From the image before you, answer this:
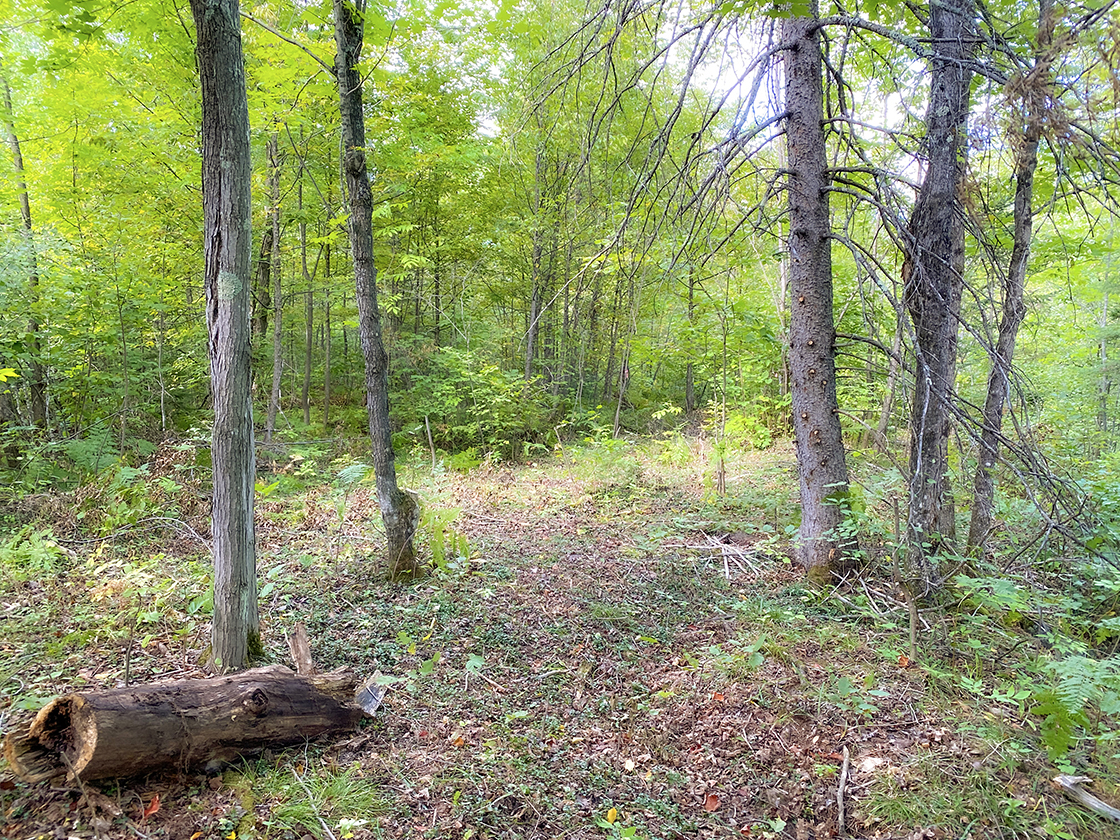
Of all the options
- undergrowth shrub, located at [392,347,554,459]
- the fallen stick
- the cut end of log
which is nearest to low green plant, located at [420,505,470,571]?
the cut end of log

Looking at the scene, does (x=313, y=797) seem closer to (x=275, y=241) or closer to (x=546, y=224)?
(x=275, y=241)

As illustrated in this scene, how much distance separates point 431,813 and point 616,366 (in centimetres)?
1409

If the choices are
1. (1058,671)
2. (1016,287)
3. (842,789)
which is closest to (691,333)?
(1016,287)

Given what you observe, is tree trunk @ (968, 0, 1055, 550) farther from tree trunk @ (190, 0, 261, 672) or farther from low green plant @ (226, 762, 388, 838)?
tree trunk @ (190, 0, 261, 672)

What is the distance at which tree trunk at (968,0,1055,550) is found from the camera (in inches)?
73.2

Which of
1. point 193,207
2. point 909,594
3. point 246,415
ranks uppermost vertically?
point 193,207

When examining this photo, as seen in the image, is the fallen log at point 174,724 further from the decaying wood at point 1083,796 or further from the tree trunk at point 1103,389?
the tree trunk at point 1103,389

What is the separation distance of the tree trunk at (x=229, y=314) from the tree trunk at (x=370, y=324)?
1.55m

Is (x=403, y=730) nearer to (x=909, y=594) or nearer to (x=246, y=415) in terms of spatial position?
(x=246, y=415)

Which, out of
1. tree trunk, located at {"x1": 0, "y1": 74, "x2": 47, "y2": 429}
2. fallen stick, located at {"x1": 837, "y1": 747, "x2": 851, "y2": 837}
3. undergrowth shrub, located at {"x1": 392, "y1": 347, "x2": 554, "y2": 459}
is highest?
tree trunk, located at {"x1": 0, "y1": 74, "x2": 47, "y2": 429}

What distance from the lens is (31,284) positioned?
23.2 feet

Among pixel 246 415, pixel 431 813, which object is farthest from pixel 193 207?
pixel 431 813

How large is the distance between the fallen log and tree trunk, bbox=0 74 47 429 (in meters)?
6.61

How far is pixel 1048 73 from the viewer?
1823 mm
